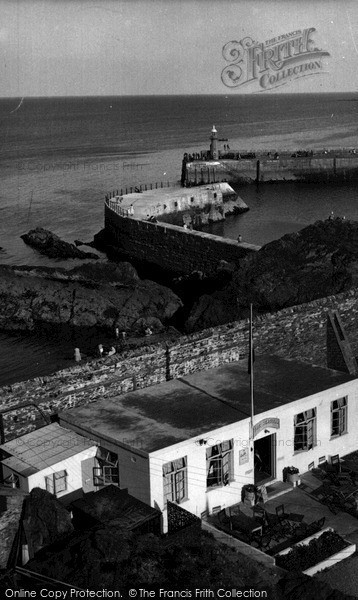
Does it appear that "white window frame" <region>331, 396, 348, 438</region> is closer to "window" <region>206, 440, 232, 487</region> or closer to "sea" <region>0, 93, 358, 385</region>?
"window" <region>206, 440, 232, 487</region>

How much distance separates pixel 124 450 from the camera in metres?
16.4

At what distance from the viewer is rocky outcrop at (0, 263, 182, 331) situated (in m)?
40.6

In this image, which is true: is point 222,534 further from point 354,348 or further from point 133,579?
point 354,348

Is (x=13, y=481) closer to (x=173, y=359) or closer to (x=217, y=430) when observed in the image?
(x=217, y=430)

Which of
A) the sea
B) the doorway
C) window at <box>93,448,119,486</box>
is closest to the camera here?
window at <box>93,448,119,486</box>

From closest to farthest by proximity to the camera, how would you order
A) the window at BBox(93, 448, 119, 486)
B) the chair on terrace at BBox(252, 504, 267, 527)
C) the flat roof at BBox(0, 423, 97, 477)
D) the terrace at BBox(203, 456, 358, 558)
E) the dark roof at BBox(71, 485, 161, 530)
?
1. the dark roof at BBox(71, 485, 161, 530)
2. the terrace at BBox(203, 456, 358, 558)
3. the chair on terrace at BBox(252, 504, 267, 527)
4. the flat roof at BBox(0, 423, 97, 477)
5. the window at BBox(93, 448, 119, 486)

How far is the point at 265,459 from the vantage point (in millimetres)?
18188

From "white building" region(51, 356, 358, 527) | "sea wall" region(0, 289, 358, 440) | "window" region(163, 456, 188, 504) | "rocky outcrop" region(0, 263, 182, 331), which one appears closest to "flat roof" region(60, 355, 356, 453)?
"white building" region(51, 356, 358, 527)

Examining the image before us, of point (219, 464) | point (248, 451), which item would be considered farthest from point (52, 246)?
point (219, 464)

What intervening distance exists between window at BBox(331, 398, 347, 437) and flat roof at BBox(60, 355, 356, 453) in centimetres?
43

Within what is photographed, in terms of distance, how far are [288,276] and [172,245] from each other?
1631 centimetres

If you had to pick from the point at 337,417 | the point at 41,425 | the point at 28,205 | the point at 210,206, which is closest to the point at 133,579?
the point at 41,425

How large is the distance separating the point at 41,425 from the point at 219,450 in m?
3.88

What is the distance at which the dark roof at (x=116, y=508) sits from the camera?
14.9 metres
